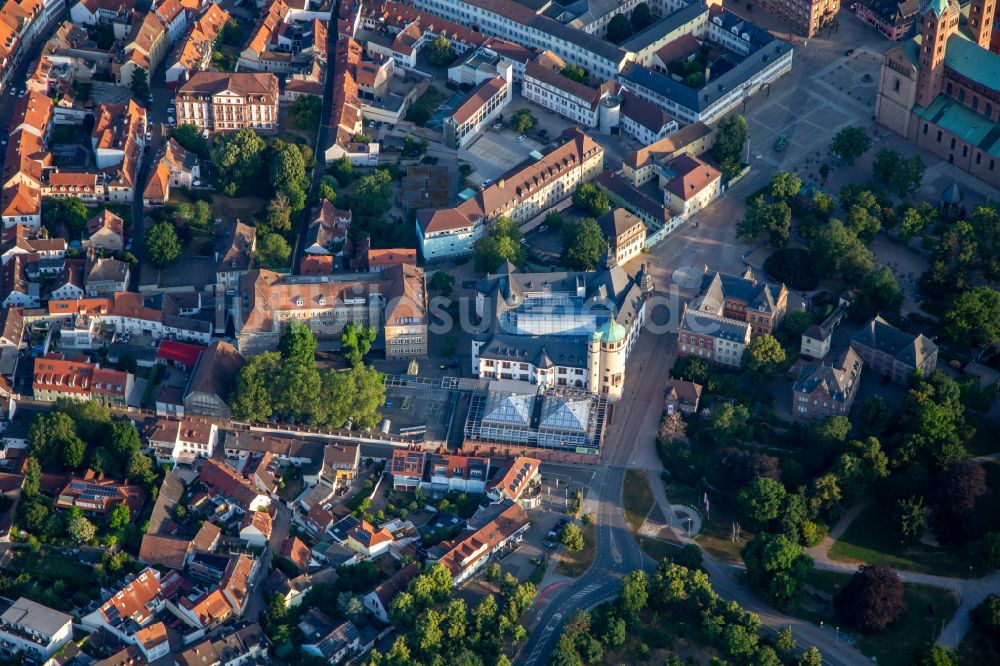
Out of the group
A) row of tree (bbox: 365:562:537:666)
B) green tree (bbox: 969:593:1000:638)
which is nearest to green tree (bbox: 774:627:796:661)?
green tree (bbox: 969:593:1000:638)

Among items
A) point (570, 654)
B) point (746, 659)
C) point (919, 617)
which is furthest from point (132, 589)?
point (919, 617)

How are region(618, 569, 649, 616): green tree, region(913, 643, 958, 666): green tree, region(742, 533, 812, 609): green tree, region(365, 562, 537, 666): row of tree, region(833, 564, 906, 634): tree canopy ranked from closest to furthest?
1. region(913, 643, 958, 666): green tree
2. region(365, 562, 537, 666): row of tree
3. region(833, 564, 906, 634): tree canopy
4. region(618, 569, 649, 616): green tree
5. region(742, 533, 812, 609): green tree

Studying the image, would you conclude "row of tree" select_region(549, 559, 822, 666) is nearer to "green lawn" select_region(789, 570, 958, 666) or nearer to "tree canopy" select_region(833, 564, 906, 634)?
"green lawn" select_region(789, 570, 958, 666)

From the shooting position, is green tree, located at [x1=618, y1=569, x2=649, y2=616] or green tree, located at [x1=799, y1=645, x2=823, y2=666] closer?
green tree, located at [x1=799, y1=645, x2=823, y2=666]

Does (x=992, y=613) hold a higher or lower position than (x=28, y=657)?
higher

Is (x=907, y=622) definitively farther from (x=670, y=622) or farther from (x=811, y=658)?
(x=670, y=622)

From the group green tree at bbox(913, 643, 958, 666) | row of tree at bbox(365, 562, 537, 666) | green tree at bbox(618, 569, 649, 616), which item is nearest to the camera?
green tree at bbox(913, 643, 958, 666)

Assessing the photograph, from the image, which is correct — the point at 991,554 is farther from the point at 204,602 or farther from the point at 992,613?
the point at 204,602

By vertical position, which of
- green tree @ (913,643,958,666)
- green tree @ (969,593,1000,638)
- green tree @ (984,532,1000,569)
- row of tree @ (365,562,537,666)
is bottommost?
row of tree @ (365,562,537,666)
